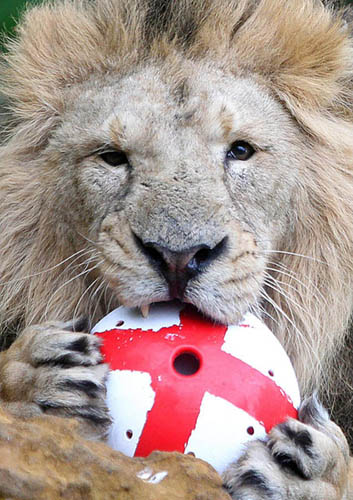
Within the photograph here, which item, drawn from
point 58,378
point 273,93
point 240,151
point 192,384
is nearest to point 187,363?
point 192,384


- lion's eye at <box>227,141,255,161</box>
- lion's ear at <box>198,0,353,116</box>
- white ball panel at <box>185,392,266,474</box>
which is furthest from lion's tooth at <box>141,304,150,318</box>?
lion's ear at <box>198,0,353,116</box>

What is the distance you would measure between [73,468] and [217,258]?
0.90 meters

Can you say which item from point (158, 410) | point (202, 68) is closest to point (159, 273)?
point (158, 410)

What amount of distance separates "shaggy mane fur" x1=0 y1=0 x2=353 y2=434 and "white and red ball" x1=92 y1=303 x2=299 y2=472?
663mm

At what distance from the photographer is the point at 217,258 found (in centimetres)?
315

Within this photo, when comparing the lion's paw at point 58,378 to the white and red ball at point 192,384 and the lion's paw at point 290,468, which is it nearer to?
the white and red ball at point 192,384

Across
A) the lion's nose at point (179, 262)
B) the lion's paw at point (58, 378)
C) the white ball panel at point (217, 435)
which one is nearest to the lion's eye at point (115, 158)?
the lion's nose at point (179, 262)

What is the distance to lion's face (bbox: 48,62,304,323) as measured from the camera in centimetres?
313

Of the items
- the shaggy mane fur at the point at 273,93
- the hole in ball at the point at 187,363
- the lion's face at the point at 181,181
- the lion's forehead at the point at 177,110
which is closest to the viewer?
the hole in ball at the point at 187,363

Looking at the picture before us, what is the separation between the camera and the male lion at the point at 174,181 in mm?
3146

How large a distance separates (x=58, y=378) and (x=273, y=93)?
1479 millimetres

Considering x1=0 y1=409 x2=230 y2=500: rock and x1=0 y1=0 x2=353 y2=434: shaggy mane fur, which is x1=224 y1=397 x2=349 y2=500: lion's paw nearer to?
x1=0 y1=409 x2=230 y2=500: rock

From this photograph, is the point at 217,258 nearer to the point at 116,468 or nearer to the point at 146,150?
the point at 146,150

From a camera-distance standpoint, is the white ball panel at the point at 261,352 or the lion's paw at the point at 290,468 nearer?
the lion's paw at the point at 290,468
